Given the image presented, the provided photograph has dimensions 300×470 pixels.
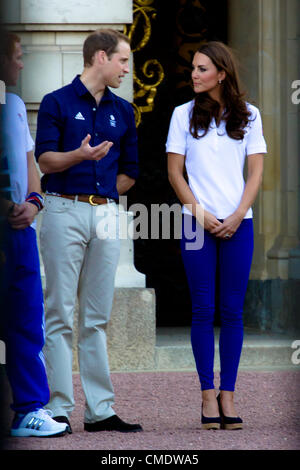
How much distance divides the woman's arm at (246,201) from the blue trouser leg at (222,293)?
0.23 ft

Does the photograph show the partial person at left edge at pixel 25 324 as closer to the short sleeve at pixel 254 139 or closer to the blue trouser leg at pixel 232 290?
the blue trouser leg at pixel 232 290

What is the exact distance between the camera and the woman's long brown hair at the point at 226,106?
5.10m

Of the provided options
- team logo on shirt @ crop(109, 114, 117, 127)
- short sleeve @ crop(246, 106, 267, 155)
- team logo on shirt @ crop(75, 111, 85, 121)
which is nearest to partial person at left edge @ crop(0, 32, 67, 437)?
team logo on shirt @ crop(75, 111, 85, 121)

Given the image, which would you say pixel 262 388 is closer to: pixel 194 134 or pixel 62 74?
pixel 194 134

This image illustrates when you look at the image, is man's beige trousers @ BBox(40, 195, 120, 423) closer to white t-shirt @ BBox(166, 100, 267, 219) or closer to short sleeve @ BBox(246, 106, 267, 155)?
white t-shirt @ BBox(166, 100, 267, 219)

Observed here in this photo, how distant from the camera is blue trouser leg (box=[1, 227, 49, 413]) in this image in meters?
4.58

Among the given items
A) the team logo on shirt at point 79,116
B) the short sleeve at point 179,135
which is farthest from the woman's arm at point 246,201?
the team logo on shirt at point 79,116

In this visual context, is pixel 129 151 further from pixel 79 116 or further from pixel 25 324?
pixel 25 324

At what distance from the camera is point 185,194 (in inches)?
199

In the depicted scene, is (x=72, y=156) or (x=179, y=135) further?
(x=179, y=135)

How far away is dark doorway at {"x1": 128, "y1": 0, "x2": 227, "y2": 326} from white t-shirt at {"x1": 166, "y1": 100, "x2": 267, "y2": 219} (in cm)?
423

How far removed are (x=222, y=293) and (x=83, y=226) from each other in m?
0.79

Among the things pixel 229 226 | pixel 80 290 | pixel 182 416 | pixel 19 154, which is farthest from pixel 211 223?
pixel 182 416

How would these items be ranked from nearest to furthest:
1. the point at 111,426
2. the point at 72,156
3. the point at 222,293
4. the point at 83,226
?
the point at 72,156
the point at 83,226
the point at 111,426
the point at 222,293
